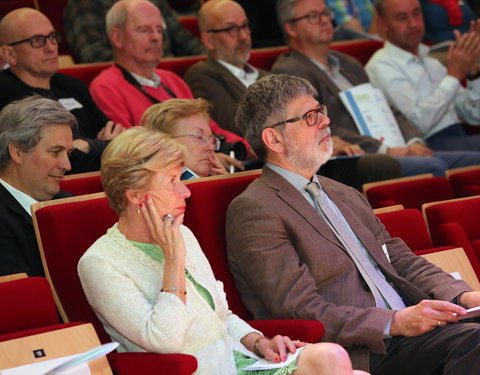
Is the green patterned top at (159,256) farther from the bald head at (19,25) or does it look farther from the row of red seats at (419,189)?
the bald head at (19,25)

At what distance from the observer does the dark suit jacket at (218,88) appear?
4.44 metres

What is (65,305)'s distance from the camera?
2.54 meters

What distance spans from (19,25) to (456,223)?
81.2 inches

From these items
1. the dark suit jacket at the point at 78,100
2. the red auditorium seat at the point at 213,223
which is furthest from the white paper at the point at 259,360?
the dark suit jacket at the point at 78,100

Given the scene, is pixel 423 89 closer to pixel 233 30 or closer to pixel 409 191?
pixel 233 30

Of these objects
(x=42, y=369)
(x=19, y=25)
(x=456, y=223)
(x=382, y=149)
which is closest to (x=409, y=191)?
(x=456, y=223)

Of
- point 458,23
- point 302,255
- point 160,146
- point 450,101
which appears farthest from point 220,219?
point 458,23

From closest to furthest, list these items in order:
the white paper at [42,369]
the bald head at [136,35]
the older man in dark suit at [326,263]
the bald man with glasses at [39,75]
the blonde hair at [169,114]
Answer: the white paper at [42,369] < the older man in dark suit at [326,263] < the blonde hair at [169,114] < the bald man with glasses at [39,75] < the bald head at [136,35]

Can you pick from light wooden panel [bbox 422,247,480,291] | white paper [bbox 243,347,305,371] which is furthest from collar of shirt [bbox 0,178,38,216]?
light wooden panel [bbox 422,247,480,291]

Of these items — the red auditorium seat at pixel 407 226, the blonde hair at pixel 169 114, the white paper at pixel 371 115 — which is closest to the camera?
the red auditorium seat at pixel 407 226

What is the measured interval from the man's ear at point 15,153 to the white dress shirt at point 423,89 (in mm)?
2641

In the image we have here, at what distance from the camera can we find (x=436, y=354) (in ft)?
8.30

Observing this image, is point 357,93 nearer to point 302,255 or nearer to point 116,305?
point 302,255

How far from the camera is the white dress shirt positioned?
16.2ft
